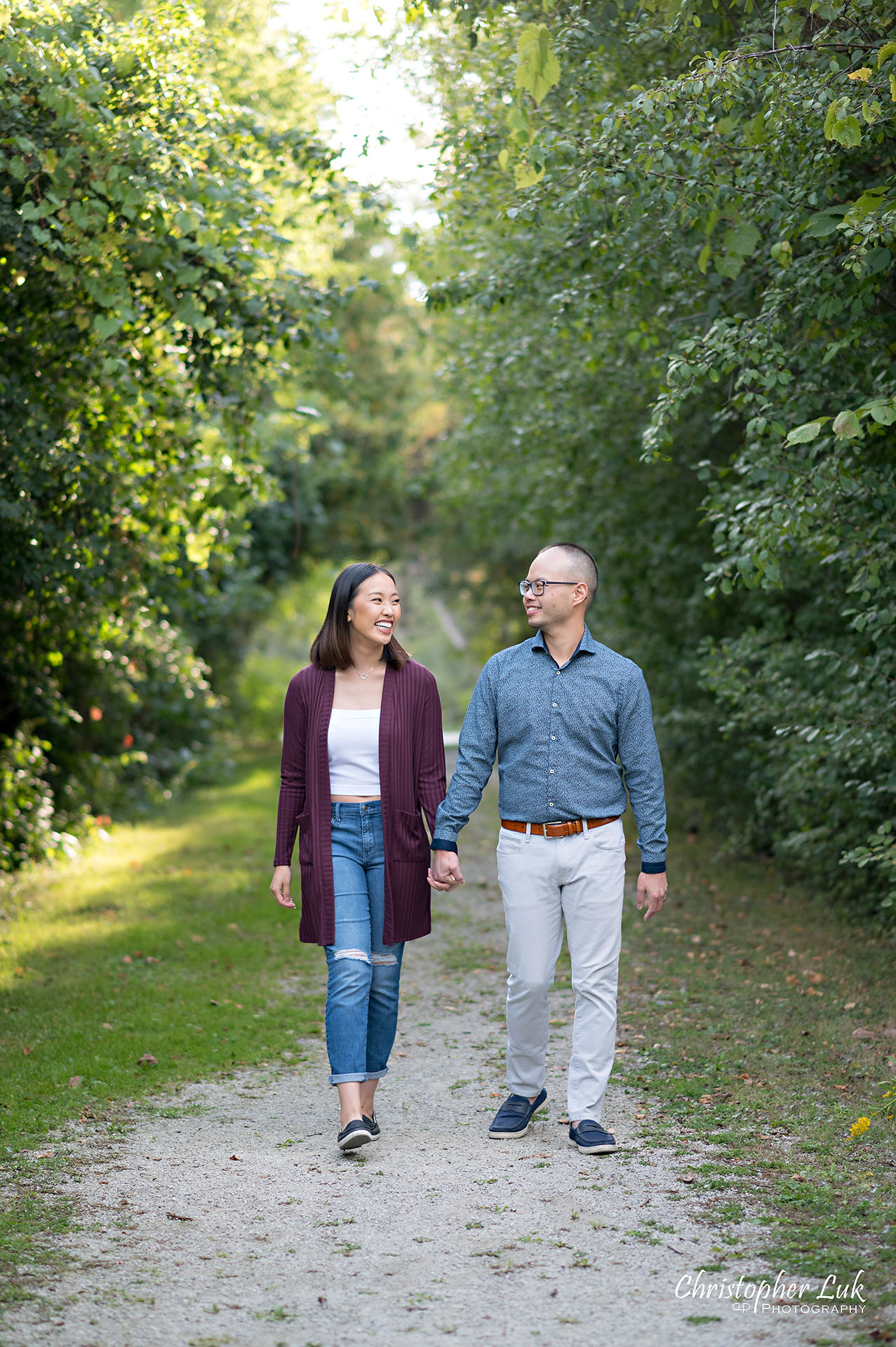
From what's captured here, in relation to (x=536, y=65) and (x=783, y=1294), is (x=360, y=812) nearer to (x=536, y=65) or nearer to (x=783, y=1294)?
(x=783, y=1294)

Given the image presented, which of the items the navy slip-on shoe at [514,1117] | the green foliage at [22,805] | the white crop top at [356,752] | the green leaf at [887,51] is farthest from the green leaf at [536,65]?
the green foliage at [22,805]

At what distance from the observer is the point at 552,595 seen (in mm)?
4832

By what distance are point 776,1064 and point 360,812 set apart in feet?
8.06

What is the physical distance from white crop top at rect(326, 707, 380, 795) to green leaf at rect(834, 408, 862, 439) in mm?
2078

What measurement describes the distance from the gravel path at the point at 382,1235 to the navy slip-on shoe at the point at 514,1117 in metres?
0.05

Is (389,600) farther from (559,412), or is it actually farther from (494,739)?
(559,412)

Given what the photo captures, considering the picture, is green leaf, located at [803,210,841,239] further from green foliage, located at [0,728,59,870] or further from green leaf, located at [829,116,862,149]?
green foliage, located at [0,728,59,870]

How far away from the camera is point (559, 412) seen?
33.3 ft

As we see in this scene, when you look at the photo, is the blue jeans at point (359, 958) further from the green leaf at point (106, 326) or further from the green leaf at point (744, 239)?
the green leaf at point (744, 239)

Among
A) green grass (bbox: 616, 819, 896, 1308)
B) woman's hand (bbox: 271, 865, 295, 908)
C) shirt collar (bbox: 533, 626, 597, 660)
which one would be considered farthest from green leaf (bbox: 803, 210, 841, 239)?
green grass (bbox: 616, 819, 896, 1308)

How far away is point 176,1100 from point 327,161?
233 inches

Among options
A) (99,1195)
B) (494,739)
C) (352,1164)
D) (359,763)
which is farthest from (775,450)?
(99,1195)

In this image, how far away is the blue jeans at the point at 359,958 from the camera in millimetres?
4773

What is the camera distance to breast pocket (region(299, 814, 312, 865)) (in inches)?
193
